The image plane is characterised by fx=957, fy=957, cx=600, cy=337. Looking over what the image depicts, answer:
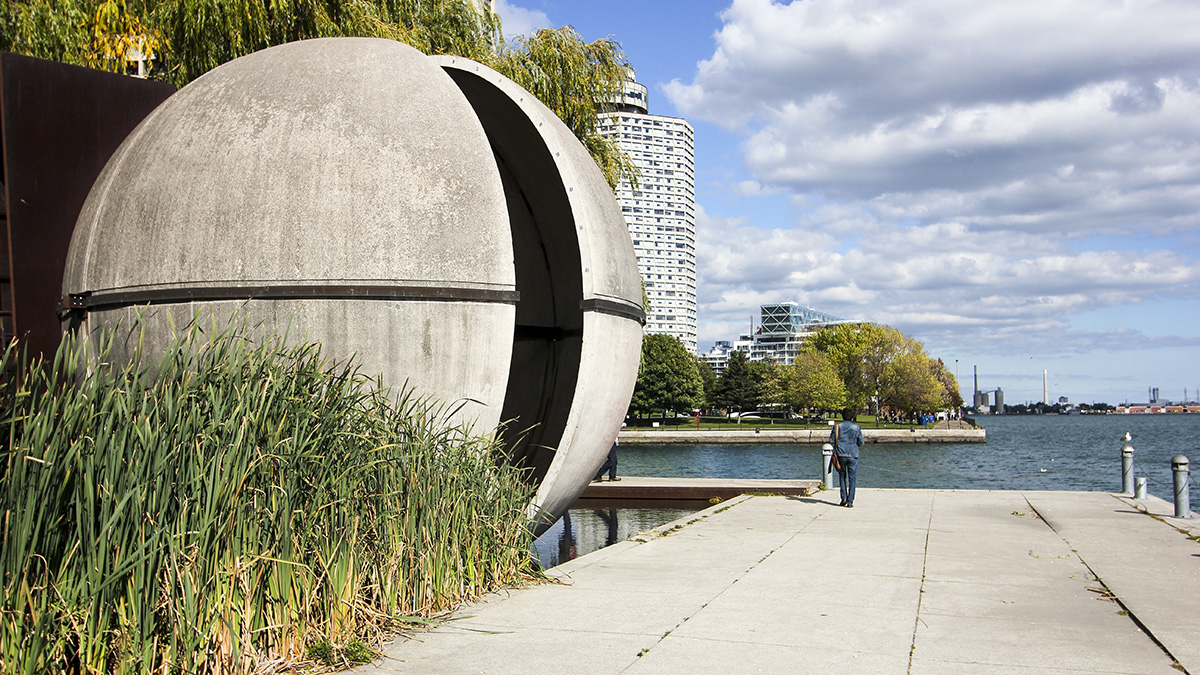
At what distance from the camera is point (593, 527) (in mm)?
13594

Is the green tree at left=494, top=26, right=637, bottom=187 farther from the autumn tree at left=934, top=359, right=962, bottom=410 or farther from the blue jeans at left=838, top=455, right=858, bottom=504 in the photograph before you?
the autumn tree at left=934, top=359, right=962, bottom=410

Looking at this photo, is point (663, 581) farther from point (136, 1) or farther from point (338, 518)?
point (136, 1)

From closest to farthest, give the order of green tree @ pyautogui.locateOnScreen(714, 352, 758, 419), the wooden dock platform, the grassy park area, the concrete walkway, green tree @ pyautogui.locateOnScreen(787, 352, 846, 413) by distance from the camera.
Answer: the concrete walkway → the wooden dock platform → green tree @ pyautogui.locateOnScreen(787, 352, 846, 413) → the grassy park area → green tree @ pyautogui.locateOnScreen(714, 352, 758, 419)

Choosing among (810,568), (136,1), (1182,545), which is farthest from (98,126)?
(1182,545)

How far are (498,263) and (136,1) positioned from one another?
35.4 ft

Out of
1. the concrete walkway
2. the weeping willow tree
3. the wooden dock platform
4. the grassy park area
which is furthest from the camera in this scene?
the grassy park area

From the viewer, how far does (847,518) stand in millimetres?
12258

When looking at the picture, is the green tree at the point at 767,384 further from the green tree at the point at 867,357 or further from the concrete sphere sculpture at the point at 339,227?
the concrete sphere sculpture at the point at 339,227

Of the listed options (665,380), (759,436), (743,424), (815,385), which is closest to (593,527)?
(759,436)

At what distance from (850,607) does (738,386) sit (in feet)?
317

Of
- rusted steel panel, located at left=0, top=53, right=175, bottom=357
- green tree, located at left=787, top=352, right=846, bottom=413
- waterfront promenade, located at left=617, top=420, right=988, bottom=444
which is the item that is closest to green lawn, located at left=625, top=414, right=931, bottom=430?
green tree, located at left=787, top=352, right=846, bottom=413

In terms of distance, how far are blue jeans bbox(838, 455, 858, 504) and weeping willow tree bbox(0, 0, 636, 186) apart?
7.13 meters

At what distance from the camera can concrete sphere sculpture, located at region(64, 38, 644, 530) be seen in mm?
6422

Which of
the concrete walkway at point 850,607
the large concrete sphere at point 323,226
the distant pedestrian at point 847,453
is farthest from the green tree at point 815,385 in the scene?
the large concrete sphere at point 323,226
